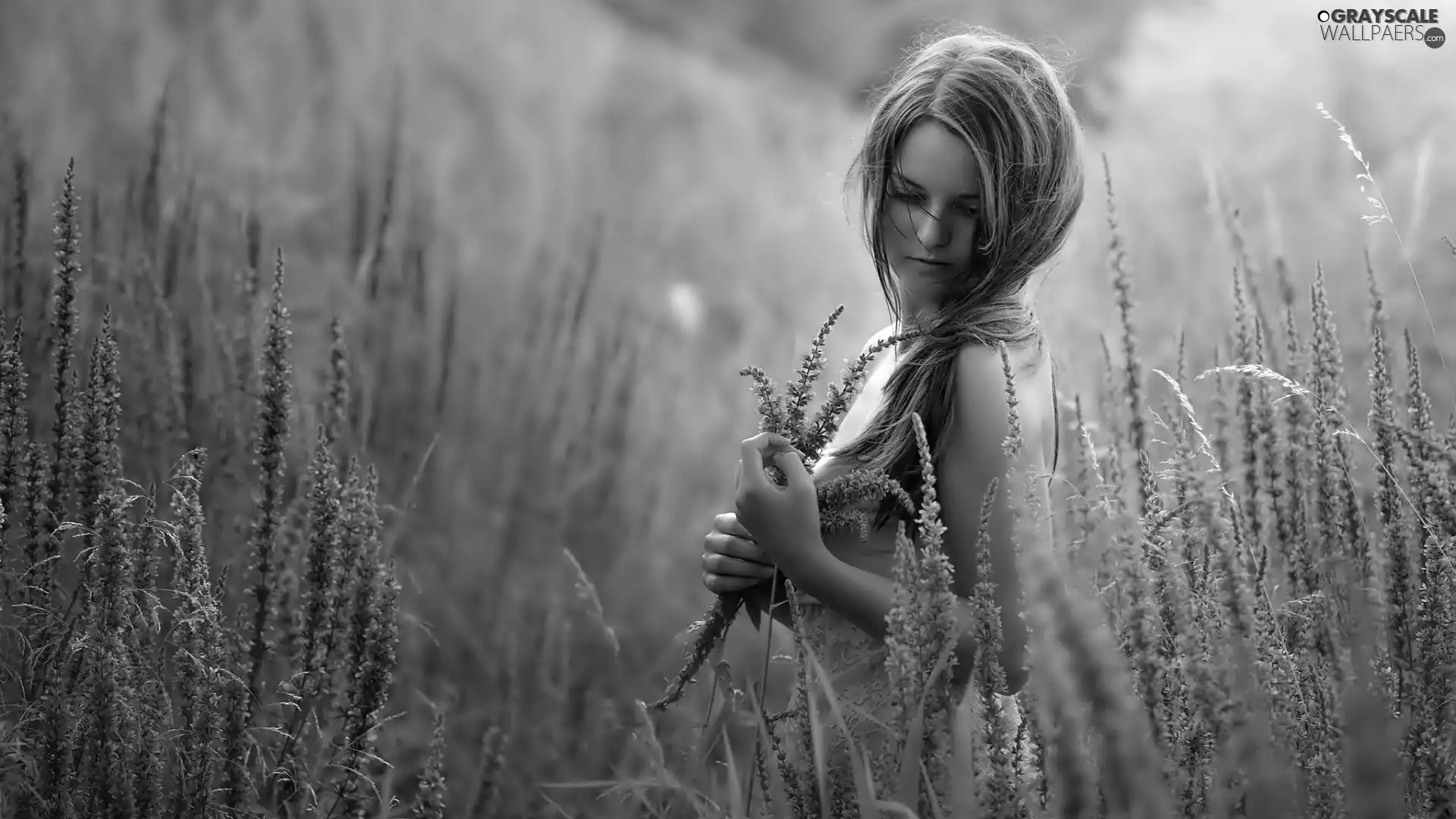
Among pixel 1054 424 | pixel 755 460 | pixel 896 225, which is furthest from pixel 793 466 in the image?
pixel 1054 424

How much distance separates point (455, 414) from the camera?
2.02 meters

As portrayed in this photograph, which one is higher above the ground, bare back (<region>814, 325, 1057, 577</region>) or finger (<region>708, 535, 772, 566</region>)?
bare back (<region>814, 325, 1057, 577</region>)

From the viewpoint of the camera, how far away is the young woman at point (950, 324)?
1187 millimetres

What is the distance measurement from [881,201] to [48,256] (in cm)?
122

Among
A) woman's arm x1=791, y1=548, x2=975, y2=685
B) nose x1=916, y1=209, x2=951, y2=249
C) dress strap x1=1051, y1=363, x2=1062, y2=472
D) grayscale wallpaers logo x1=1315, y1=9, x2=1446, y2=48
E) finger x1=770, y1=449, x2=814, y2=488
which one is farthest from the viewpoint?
grayscale wallpaers logo x1=1315, y1=9, x2=1446, y2=48

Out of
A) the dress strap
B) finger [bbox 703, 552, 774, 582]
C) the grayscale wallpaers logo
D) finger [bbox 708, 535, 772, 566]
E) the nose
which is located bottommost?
finger [bbox 703, 552, 774, 582]

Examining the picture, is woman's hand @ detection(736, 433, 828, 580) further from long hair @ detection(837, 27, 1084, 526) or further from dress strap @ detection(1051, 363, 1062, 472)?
dress strap @ detection(1051, 363, 1062, 472)

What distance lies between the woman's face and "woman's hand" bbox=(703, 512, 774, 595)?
370mm

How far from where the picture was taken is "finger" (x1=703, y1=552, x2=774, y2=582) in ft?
3.77

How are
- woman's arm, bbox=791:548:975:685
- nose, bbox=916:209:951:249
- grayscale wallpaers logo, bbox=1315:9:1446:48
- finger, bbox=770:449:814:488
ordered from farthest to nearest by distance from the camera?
1. grayscale wallpaers logo, bbox=1315:9:1446:48
2. nose, bbox=916:209:951:249
3. woman's arm, bbox=791:548:975:685
4. finger, bbox=770:449:814:488

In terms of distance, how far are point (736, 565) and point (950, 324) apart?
0.36m

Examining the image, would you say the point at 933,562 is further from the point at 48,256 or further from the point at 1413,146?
the point at 1413,146

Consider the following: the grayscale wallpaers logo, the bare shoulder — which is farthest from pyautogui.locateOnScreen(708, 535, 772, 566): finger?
the grayscale wallpaers logo

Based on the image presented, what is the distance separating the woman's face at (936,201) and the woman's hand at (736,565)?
370 millimetres
